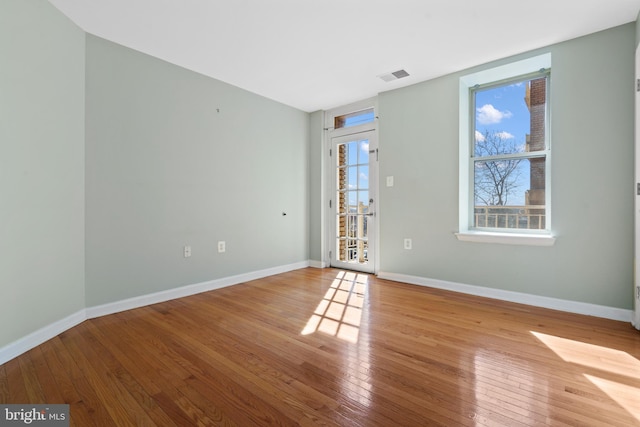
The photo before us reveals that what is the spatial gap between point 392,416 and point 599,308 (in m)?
2.44

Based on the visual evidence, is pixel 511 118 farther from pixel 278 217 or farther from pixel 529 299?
pixel 278 217

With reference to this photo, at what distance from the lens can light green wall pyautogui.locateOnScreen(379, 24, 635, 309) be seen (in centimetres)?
252

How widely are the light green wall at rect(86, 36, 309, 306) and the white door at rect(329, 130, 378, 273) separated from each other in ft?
2.49

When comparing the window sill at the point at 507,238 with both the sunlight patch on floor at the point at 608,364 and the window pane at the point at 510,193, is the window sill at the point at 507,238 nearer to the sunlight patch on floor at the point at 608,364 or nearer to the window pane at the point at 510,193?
the window pane at the point at 510,193

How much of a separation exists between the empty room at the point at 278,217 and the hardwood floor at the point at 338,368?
0.02 meters

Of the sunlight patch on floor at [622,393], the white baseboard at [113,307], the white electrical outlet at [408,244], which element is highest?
the white electrical outlet at [408,244]

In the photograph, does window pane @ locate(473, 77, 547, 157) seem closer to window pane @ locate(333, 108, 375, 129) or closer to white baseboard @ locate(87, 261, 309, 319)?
window pane @ locate(333, 108, 375, 129)

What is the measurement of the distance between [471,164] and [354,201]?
1651 millimetres

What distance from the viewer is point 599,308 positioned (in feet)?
8.58

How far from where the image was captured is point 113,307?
2.71 meters

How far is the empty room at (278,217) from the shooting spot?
5.34 ft

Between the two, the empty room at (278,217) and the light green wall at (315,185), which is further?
the light green wall at (315,185)

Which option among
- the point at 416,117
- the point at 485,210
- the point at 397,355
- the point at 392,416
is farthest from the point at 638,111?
the point at 392,416

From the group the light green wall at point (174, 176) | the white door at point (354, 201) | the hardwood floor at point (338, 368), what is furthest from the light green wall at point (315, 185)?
the hardwood floor at point (338, 368)
